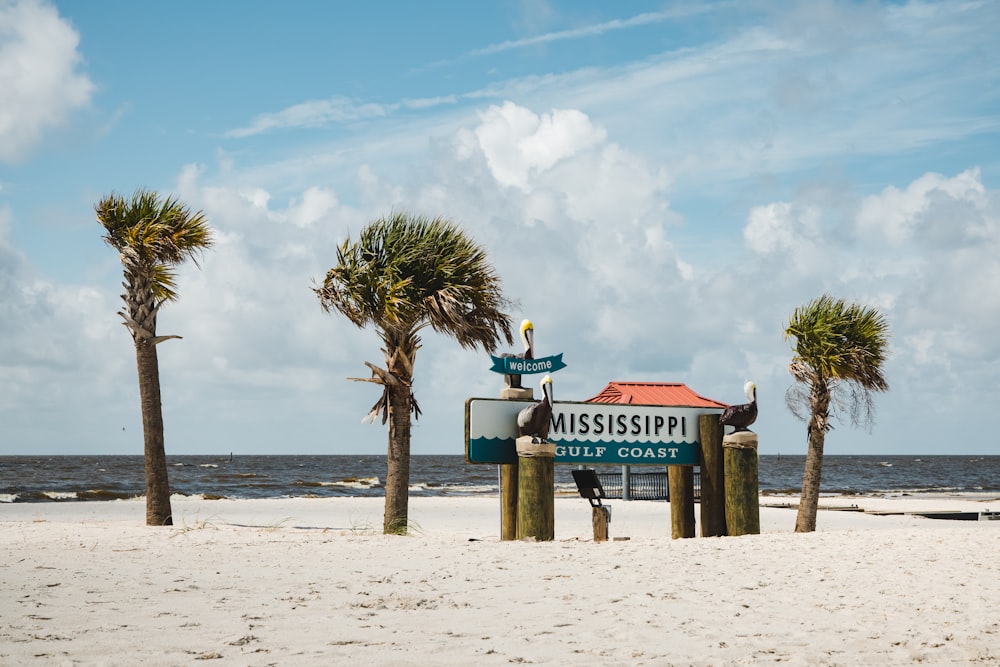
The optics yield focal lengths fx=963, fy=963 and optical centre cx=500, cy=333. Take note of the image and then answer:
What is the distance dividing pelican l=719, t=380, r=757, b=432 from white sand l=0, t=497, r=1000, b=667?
184cm

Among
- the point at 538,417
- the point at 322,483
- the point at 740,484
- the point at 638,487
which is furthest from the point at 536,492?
the point at 322,483

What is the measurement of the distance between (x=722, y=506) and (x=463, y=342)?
187 inches

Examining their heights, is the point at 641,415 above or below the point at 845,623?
above

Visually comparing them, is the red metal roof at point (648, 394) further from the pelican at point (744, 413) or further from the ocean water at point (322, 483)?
the ocean water at point (322, 483)

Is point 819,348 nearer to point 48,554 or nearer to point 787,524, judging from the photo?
point 787,524

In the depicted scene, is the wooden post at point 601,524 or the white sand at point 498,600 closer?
the white sand at point 498,600

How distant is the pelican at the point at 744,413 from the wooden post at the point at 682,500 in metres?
0.98

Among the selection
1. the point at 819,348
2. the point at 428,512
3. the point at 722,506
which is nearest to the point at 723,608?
the point at 722,506

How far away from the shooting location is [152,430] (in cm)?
1769

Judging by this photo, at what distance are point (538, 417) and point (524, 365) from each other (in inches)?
40.7

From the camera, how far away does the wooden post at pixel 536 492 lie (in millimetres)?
13281

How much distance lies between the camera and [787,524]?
80.6 ft

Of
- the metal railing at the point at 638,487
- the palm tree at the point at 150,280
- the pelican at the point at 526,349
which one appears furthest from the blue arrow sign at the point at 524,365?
the metal railing at the point at 638,487

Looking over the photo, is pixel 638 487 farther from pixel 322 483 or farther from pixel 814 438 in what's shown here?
pixel 322 483
